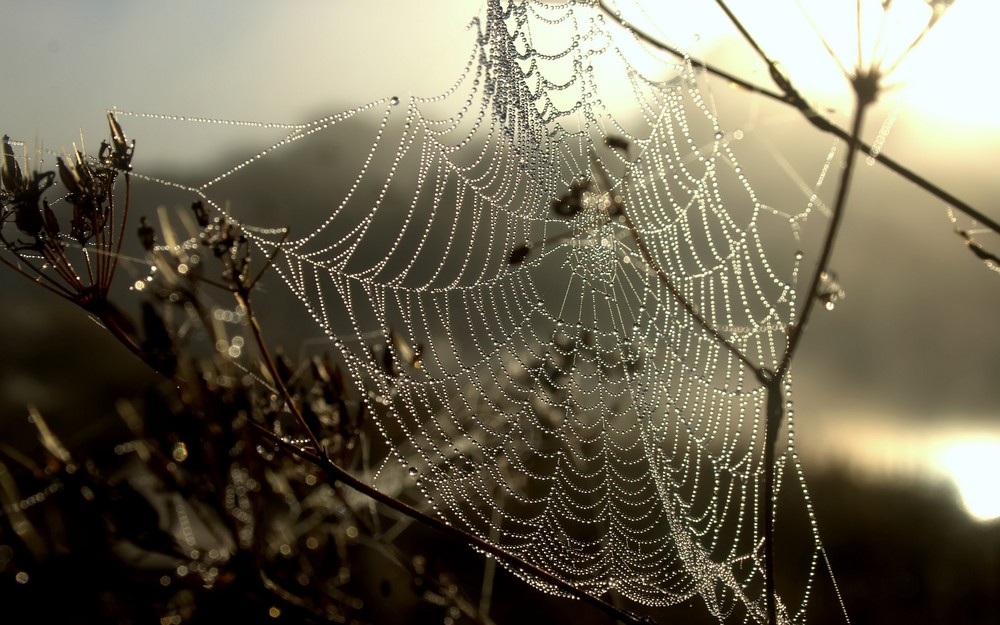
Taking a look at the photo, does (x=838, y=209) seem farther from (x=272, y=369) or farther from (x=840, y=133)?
(x=272, y=369)

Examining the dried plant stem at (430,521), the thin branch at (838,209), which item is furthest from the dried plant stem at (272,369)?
the thin branch at (838,209)

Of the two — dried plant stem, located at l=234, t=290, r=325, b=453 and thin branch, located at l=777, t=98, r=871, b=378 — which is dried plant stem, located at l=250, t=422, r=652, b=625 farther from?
thin branch, located at l=777, t=98, r=871, b=378

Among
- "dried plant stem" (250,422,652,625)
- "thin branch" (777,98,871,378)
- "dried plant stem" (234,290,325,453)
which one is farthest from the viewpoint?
"dried plant stem" (234,290,325,453)

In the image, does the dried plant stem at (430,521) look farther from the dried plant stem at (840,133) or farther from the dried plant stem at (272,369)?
the dried plant stem at (840,133)

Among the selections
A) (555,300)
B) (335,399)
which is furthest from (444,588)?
(555,300)

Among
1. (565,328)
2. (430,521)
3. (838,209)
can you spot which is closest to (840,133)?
(838,209)

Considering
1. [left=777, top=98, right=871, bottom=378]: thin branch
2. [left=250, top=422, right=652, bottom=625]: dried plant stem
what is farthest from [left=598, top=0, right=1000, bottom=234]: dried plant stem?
[left=250, top=422, right=652, bottom=625]: dried plant stem

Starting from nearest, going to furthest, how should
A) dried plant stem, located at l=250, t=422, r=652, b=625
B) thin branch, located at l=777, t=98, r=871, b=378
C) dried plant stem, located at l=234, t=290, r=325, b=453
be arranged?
thin branch, located at l=777, t=98, r=871, b=378 < dried plant stem, located at l=250, t=422, r=652, b=625 < dried plant stem, located at l=234, t=290, r=325, b=453

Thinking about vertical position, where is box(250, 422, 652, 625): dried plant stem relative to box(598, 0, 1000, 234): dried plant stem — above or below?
below

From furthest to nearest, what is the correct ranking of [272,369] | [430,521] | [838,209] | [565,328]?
[565,328], [272,369], [430,521], [838,209]

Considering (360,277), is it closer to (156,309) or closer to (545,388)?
(545,388)

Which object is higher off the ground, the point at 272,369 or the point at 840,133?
the point at 840,133
